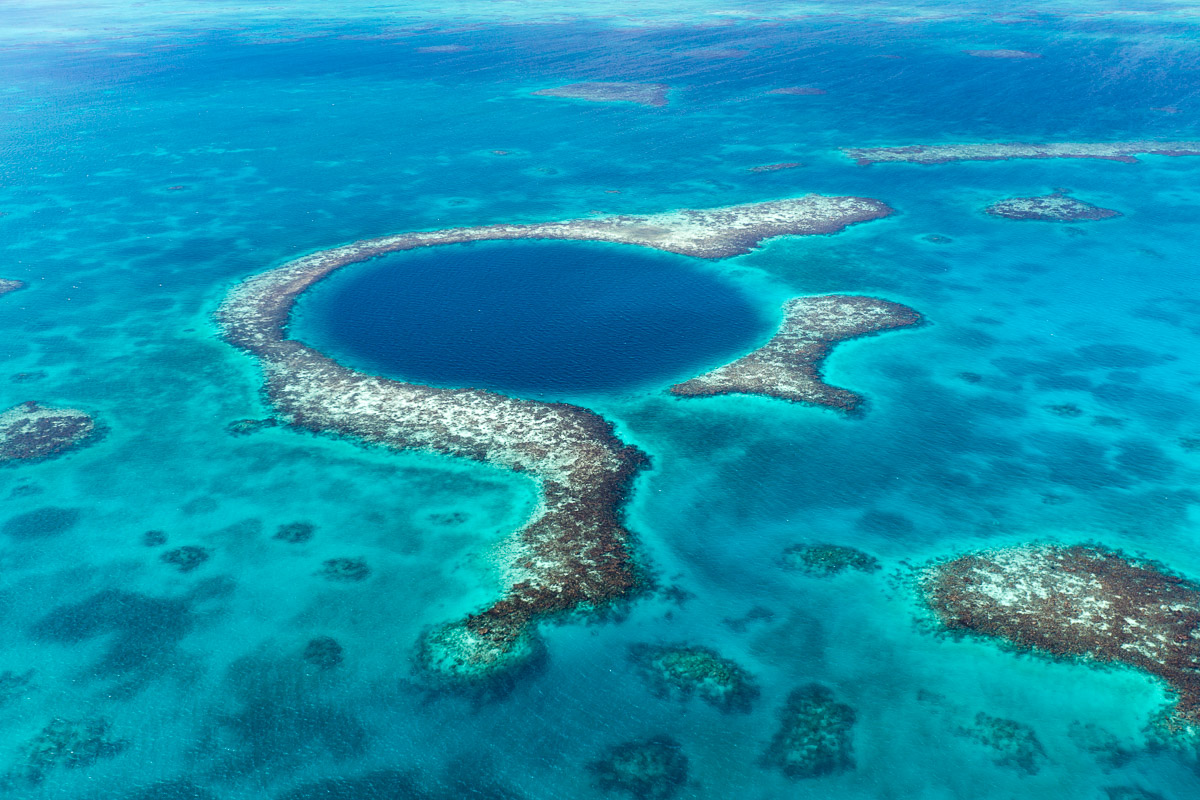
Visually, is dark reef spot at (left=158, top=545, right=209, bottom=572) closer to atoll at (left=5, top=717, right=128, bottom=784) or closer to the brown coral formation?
atoll at (left=5, top=717, right=128, bottom=784)

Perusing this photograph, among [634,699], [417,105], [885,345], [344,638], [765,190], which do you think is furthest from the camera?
[417,105]

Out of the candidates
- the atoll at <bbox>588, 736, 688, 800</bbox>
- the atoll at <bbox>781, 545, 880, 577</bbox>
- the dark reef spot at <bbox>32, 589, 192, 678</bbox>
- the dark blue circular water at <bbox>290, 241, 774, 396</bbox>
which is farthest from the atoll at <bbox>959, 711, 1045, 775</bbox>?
the dark reef spot at <bbox>32, 589, 192, 678</bbox>

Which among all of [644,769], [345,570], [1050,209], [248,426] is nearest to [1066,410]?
[644,769]

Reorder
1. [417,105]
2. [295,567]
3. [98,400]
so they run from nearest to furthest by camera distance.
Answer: [295,567] → [98,400] → [417,105]

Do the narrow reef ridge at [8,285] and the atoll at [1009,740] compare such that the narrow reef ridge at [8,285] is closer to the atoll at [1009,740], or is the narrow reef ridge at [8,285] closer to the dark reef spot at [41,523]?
the dark reef spot at [41,523]

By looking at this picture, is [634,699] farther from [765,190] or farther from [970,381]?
[765,190]

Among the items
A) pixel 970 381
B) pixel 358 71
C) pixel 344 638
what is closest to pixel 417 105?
pixel 358 71

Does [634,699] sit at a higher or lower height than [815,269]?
lower

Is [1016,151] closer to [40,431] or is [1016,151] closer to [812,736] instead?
[812,736]
